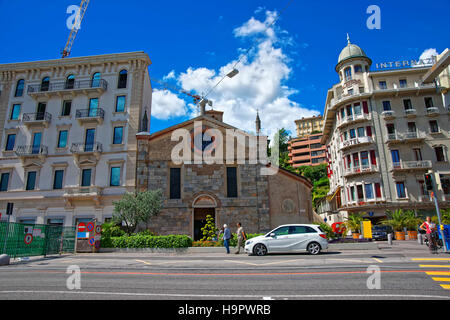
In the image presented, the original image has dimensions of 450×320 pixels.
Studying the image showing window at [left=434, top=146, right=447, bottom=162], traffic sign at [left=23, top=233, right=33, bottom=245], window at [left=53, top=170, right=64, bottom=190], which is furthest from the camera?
window at [left=434, top=146, right=447, bottom=162]

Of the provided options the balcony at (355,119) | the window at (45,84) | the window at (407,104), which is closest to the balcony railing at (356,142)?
the balcony at (355,119)

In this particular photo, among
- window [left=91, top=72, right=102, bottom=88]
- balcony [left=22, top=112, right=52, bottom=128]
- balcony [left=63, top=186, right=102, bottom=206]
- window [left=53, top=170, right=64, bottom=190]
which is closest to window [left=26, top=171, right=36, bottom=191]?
window [left=53, top=170, right=64, bottom=190]

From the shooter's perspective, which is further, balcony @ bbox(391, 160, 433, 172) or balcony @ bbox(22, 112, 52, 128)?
balcony @ bbox(391, 160, 433, 172)

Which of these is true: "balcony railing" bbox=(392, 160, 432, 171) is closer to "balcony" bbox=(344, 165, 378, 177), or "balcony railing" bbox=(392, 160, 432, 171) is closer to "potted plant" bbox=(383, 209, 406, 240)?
"balcony" bbox=(344, 165, 378, 177)

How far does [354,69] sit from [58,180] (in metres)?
41.1

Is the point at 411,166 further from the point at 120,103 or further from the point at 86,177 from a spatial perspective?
Answer: the point at 86,177

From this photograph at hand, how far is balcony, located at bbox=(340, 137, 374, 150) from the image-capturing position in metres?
37.8

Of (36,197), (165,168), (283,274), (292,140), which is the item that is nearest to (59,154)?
(36,197)

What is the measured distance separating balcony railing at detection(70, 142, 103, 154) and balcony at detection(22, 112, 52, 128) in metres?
4.52

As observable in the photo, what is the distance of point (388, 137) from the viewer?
1479 inches

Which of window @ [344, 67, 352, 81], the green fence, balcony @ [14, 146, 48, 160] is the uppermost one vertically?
window @ [344, 67, 352, 81]

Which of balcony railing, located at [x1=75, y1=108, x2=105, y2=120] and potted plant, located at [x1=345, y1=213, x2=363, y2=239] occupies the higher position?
balcony railing, located at [x1=75, y1=108, x2=105, y2=120]

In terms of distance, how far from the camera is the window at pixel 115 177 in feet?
92.7

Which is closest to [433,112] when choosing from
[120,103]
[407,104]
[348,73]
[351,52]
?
[407,104]
